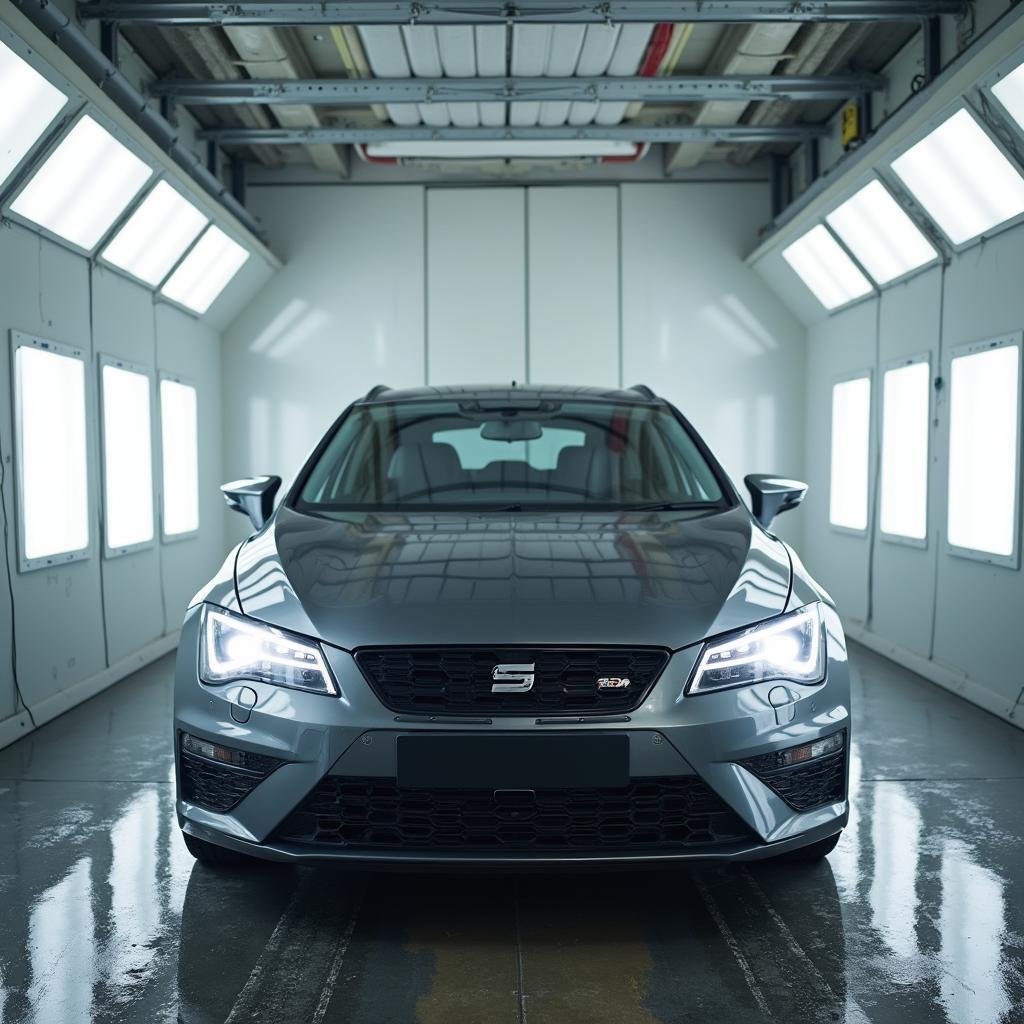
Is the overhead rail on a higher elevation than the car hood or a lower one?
higher

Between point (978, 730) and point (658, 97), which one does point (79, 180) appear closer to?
point (658, 97)

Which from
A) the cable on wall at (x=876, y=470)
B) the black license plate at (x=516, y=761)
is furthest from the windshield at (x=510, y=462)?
the cable on wall at (x=876, y=470)

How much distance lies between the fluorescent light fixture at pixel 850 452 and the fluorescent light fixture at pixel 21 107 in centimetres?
555

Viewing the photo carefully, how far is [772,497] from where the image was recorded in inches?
140

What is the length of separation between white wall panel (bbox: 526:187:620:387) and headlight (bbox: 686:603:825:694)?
7048mm

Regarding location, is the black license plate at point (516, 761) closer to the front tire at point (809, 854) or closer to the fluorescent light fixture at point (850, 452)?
the front tire at point (809, 854)

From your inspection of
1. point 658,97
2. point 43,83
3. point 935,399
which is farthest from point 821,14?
point 43,83

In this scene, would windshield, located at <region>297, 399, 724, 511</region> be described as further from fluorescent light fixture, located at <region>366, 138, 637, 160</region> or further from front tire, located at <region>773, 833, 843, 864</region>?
fluorescent light fixture, located at <region>366, 138, 637, 160</region>

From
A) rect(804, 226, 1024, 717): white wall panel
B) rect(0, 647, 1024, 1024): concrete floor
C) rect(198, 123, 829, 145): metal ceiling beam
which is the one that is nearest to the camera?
rect(0, 647, 1024, 1024): concrete floor

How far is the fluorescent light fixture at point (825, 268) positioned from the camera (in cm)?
788

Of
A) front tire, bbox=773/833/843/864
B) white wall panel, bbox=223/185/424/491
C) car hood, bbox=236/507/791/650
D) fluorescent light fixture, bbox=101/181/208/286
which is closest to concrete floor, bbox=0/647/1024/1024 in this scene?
front tire, bbox=773/833/843/864

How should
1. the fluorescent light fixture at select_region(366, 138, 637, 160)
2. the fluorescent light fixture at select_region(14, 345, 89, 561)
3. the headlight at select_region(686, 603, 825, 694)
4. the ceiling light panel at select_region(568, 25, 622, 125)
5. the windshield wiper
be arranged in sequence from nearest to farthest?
the headlight at select_region(686, 603, 825, 694) → the windshield wiper → the fluorescent light fixture at select_region(14, 345, 89, 561) → the ceiling light panel at select_region(568, 25, 622, 125) → the fluorescent light fixture at select_region(366, 138, 637, 160)

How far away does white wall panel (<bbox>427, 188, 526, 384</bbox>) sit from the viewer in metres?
9.59

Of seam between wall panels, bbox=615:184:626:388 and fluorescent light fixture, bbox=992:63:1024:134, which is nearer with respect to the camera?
fluorescent light fixture, bbox=992:63:1024:134
